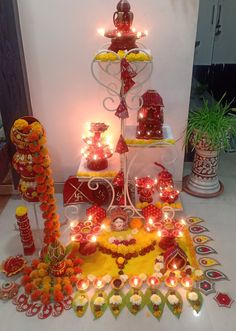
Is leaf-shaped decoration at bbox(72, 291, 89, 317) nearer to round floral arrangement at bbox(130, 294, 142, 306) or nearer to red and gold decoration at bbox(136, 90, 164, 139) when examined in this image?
round floral arrangement at bbox(130, 294, 142, 306)

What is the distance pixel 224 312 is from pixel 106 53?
1.80 m

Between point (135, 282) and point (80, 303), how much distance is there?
0.37 meters

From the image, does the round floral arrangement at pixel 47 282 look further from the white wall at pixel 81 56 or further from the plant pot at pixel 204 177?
the plant pot at pixel 204 177

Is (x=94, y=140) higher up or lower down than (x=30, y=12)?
lower down

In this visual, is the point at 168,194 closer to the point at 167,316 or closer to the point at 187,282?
the point at 187,282

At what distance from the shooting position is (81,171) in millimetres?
2553

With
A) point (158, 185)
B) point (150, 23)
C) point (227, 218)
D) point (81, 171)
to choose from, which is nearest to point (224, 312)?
point (227, 218)

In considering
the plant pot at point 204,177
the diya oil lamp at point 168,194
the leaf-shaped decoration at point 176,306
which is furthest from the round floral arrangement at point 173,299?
the plant pot at point 204,177

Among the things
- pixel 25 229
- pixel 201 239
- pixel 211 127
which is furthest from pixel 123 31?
pixel 201 239

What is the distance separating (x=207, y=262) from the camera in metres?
2.28

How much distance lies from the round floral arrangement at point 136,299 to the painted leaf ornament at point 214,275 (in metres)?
0.51

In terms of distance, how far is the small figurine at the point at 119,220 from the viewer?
2549 mm

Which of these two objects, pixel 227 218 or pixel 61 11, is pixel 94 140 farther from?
pixel 227 218

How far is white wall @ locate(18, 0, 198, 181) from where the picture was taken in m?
2.40
